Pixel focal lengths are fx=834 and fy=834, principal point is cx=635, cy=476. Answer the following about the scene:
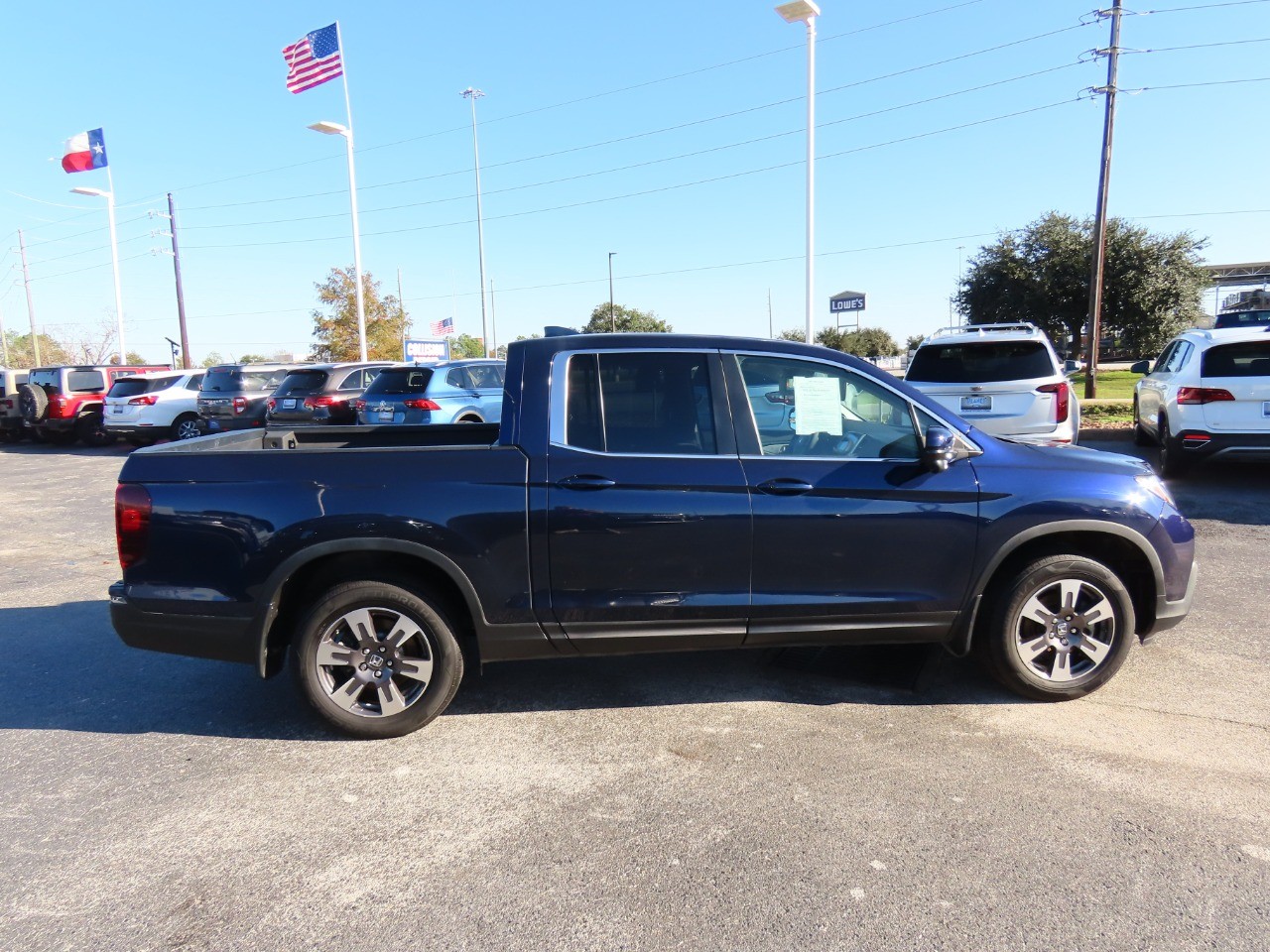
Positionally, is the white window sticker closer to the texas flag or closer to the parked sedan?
the parked sedan

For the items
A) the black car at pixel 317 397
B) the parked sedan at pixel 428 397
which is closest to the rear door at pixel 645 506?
the parked sedan at pixel 428 397

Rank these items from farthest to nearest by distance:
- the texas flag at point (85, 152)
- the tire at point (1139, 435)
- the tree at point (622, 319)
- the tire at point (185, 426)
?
1. the tree at point (622, 319)
2. the texas flag at point (85, 152)
3. the tire at point (185, 426)
4. the tire at point (1139, 435)

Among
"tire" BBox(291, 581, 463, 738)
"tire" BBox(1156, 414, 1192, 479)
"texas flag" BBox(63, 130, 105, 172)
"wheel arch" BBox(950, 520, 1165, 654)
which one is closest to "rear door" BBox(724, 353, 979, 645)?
"wheel arch" BBox(950, 520, 1165, 654)

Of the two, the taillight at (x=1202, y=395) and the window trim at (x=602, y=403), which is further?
the taillight at (x=1202, y=395)

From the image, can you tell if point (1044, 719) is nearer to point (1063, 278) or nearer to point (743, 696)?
point (743, 696)

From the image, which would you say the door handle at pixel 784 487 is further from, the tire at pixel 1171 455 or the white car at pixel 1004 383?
the tire at pixel 1171 455

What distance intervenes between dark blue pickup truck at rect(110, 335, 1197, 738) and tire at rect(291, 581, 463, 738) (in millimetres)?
10

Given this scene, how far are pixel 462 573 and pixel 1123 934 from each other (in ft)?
8.83

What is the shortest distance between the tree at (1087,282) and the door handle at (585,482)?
29.0 metres

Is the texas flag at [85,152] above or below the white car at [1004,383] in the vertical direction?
above

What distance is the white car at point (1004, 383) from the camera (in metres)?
9.03

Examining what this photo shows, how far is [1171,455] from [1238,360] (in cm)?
122

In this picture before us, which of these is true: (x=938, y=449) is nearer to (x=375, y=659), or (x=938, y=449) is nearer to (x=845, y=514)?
(x=845, y=514)

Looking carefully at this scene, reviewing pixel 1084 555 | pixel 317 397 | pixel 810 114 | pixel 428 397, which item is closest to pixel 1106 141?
pixel 810 114
